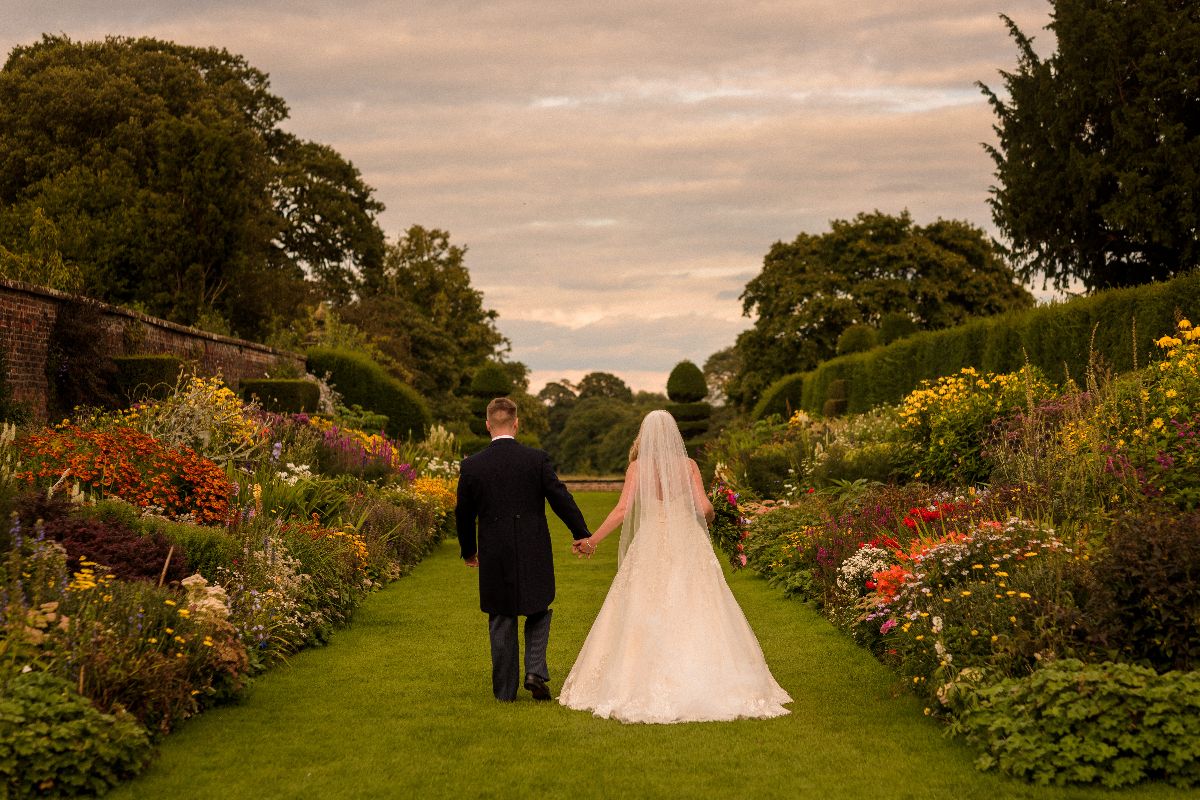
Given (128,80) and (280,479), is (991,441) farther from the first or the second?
(128,80)

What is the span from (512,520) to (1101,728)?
11.6 feet

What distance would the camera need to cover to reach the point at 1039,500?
8609 millimetres

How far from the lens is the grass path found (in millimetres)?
5215

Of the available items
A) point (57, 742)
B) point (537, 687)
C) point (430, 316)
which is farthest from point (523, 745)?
point (430, 316)

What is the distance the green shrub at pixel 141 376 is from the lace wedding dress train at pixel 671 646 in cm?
983

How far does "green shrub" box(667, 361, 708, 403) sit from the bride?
31345 millimetres

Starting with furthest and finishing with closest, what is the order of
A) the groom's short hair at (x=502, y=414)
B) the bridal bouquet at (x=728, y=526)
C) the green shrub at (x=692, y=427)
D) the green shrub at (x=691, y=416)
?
1. the green shrub at (x=691, y=416)
2. the green shrub at (x=692, y=427)
3. the bridal bouquet at (x=728, y=526)
4. the groom's short hair at (x=502, y=414)

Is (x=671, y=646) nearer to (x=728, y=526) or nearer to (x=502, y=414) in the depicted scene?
(x=502, y=414)

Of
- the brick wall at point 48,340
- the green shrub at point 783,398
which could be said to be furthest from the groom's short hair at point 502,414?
the green shrub at point 783,398

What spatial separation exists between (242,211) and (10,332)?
1809 centimetres

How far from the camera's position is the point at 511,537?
7184mm

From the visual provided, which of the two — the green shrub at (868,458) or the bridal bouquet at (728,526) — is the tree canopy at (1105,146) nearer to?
the green shrub at (868,458)

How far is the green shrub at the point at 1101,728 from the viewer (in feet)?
16.7

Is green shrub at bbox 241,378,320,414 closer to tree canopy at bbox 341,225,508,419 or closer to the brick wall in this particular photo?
the brick wall
